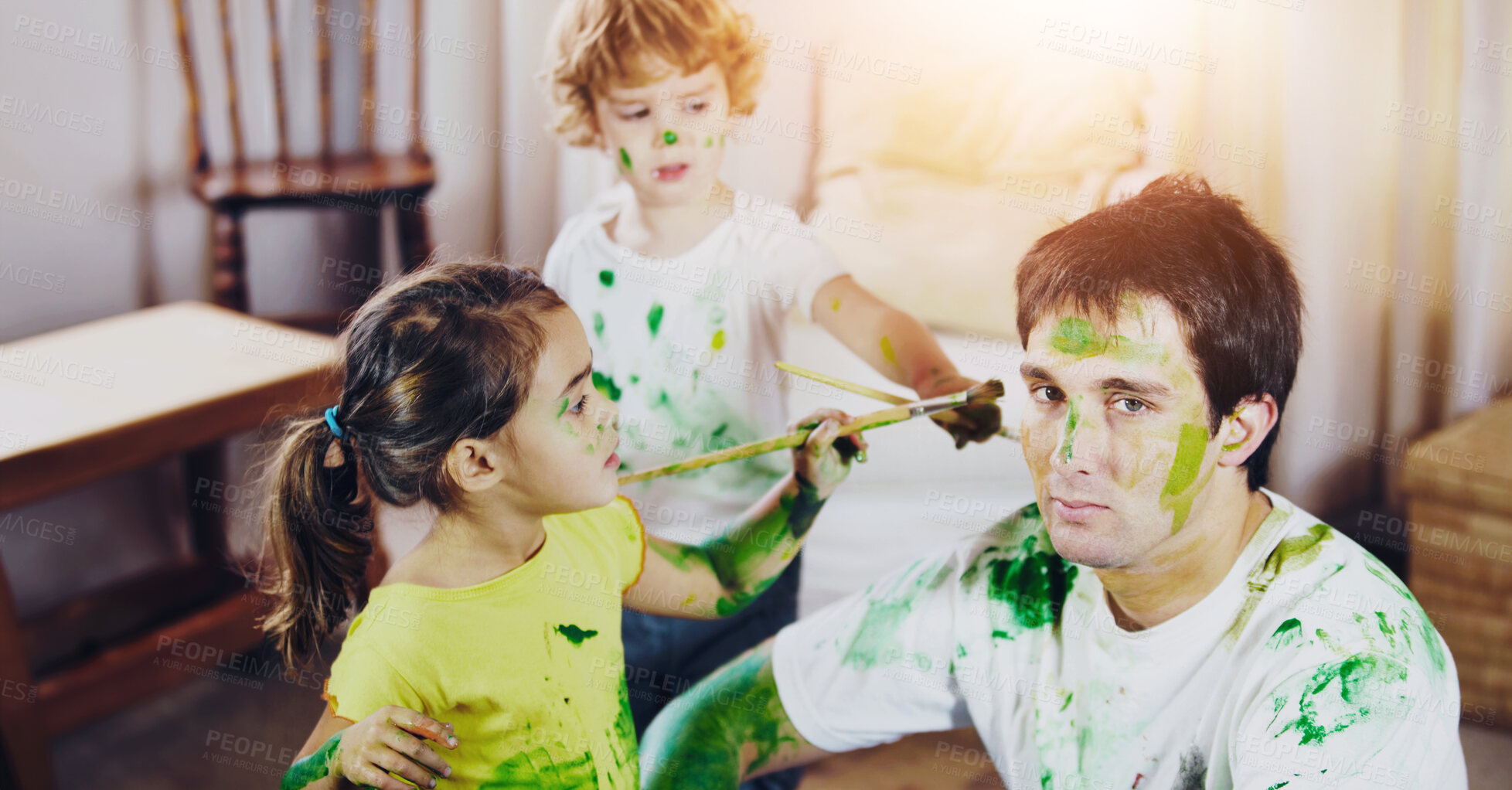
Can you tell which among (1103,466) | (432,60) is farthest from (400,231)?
(1103,466)

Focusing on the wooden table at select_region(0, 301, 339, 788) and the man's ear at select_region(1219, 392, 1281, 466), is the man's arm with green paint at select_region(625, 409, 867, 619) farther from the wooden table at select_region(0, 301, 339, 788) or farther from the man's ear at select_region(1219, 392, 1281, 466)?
the wooden table at select_region(0, 301, 339, 788)

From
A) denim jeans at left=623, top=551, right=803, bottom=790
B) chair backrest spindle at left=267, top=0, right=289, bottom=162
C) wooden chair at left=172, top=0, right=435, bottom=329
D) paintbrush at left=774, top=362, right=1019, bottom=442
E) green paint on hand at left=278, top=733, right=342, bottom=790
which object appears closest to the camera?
A: green paint on hand at left=278, top=733, right=342, bottom=790

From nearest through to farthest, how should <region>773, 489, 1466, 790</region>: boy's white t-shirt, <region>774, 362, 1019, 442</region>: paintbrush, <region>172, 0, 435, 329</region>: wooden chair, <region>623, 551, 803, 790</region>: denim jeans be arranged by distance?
<region>773, 489, 1466, 790</region>: boy's white t-shirt → <region>774, 362, 1019, 442</region>: paintbrush → <region>623, 551, 803, 790</region>: denim jeans → <region>172, 0, 435, 329</region>: wooden chair

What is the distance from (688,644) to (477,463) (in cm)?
34

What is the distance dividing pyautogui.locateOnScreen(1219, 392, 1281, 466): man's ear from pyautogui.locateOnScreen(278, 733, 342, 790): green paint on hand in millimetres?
791

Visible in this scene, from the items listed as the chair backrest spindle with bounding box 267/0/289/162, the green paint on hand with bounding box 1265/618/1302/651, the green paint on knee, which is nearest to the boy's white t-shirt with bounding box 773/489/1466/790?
the green paint on hand with bounding box 1265/618/1302/651

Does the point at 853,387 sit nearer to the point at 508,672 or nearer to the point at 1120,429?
the point at 1120,429

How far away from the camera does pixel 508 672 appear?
41.7 inches

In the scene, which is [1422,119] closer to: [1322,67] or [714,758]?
[1322,67]

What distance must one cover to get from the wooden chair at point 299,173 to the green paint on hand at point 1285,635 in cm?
96

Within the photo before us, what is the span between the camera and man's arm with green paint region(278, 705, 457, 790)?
0.98 meters

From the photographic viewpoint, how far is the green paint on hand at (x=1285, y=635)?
913 mm

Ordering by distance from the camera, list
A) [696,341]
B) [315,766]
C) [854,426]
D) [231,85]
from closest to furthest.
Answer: [315,766], [854,426], [696,341], [231,85]

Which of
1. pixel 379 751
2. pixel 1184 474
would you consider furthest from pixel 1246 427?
pixel 379 751
